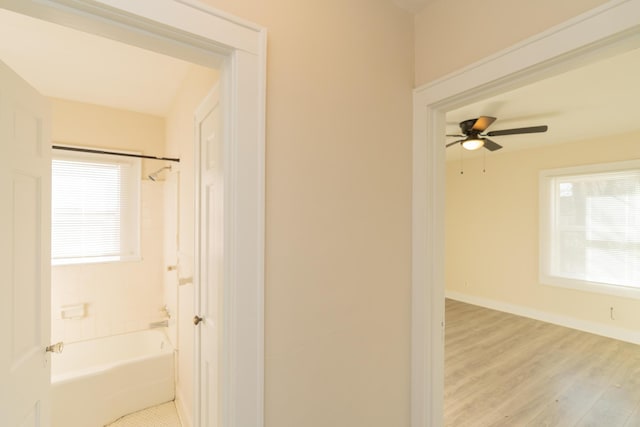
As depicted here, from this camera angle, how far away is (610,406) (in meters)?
2.32

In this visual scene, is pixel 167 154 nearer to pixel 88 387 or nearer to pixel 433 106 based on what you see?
pixel 88 387

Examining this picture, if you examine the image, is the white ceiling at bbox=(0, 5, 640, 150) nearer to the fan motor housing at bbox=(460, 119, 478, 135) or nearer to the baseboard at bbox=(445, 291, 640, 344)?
the fan motor housing at bbox=(460, 119, 478, 135)

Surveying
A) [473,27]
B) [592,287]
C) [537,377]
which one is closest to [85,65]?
[473,27]

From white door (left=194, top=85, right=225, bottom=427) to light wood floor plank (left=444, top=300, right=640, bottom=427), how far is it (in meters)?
1.82

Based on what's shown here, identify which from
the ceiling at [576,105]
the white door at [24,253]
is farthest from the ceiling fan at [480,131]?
the white door at [24,253]

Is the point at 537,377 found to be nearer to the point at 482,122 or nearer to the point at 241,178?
the point at 482,122

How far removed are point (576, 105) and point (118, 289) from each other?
5083mm

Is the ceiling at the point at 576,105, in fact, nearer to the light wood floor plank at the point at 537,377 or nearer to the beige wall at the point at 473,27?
the beige wall at the point at 473,27

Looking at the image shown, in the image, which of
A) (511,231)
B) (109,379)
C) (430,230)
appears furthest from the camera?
(511,231)

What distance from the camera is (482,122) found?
2.72 m

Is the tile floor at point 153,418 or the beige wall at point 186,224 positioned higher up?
the beige wall at point 186,224

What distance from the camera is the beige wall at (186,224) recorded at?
2008 millimetres

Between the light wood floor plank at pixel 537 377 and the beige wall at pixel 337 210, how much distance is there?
1495 millimetres

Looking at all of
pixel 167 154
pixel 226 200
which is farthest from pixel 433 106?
pixel 167 154
